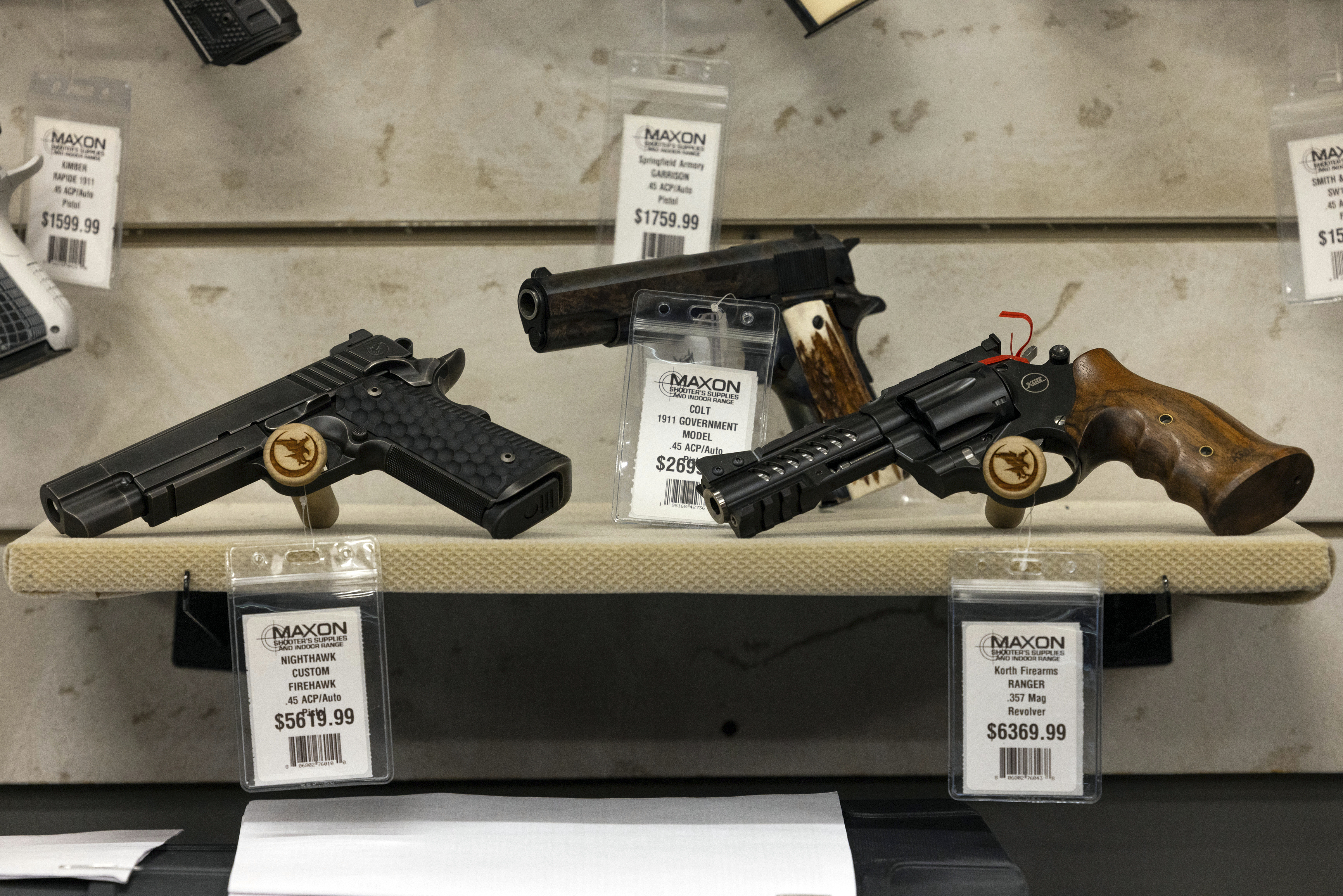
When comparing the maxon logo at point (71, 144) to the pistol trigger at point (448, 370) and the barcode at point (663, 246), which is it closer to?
the pistol trigger at point (448, 370)

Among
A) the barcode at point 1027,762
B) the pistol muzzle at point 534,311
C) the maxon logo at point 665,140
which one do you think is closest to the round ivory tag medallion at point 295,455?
A: the pistol muzzle at point 534,311

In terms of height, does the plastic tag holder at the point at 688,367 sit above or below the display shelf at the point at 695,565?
above

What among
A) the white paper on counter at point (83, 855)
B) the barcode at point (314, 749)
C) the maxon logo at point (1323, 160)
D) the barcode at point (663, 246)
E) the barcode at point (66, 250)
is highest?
the maxon logo at point (1323, 160)

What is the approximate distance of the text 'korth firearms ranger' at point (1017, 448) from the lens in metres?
0.79

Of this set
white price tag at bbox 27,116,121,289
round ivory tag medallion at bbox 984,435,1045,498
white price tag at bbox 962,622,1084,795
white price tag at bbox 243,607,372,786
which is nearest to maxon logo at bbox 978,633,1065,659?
white price tag at bbox 962,622,1084,795

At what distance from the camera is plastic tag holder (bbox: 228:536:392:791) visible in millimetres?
739

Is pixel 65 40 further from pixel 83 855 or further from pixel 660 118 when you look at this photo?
pixel 83 855

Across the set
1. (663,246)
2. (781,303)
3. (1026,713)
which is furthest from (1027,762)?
(663,246)

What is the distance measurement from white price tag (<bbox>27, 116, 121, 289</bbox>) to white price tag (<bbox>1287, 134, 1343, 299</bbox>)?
1219mm

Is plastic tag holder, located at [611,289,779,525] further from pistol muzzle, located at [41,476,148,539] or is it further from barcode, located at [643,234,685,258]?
pistol muzzle, located at [41,476,148,539]

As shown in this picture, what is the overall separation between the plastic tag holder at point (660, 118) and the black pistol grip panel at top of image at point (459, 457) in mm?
279

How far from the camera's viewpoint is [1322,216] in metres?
0.98

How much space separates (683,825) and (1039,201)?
2.59ft

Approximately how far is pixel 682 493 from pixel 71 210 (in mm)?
715
